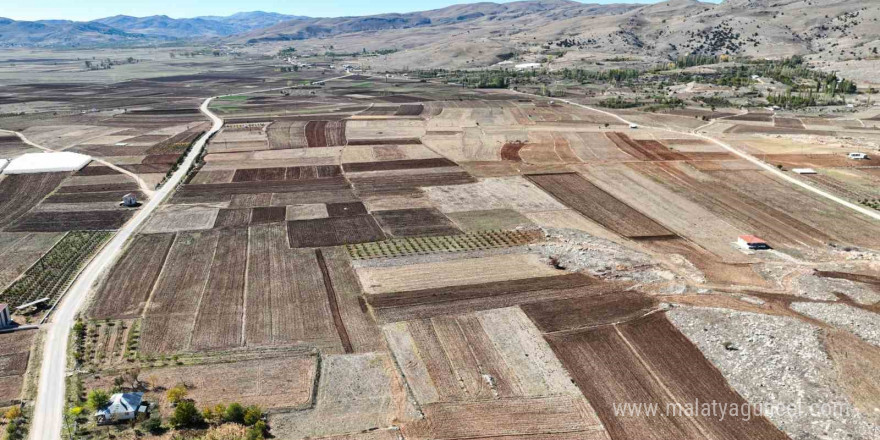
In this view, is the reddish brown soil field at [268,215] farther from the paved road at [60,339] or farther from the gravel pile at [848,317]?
the gravel pile at [848,317]

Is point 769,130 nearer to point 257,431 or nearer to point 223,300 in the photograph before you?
point 223,300

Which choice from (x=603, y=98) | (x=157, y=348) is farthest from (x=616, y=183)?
(x=603, y=98)

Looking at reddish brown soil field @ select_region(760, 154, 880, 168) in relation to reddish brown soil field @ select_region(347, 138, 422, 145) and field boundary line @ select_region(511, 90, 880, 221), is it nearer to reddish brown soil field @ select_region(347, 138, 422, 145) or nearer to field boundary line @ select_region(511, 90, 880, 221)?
field boundary line @ select_region(511, 90, 880, 221)

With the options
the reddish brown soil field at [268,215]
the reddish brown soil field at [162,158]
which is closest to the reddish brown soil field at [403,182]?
the reddish brown soil field at [268,215]

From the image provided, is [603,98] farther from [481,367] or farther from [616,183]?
[481,367]

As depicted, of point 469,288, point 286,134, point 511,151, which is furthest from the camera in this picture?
point 286,134

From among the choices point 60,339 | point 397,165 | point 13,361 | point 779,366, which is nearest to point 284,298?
point 60,339
